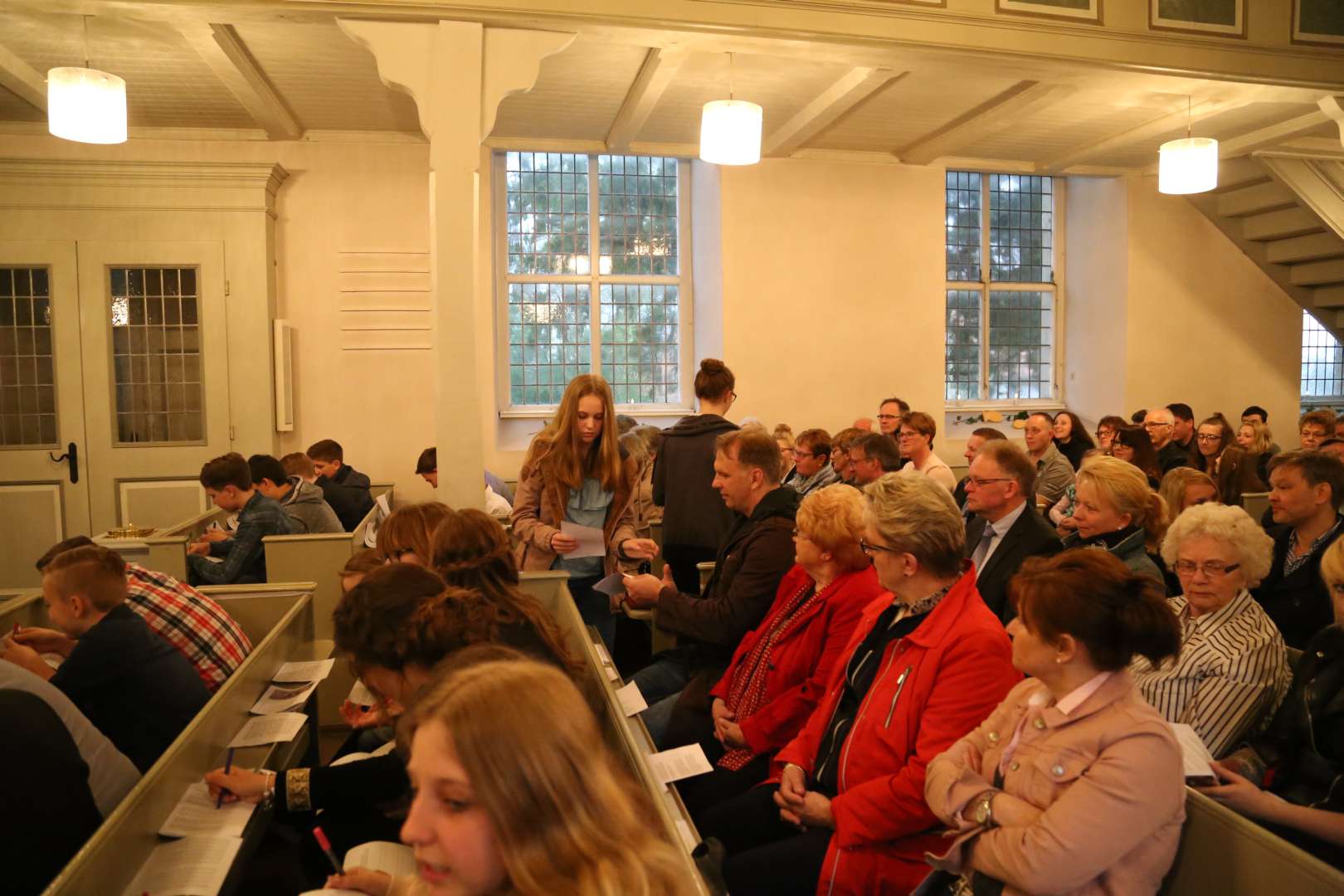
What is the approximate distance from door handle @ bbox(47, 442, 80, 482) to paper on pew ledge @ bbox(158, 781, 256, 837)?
5.72 m

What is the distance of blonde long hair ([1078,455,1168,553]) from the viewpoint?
3.07 meters

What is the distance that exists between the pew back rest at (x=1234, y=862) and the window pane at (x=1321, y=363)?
35.8ft

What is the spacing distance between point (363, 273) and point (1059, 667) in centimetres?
659

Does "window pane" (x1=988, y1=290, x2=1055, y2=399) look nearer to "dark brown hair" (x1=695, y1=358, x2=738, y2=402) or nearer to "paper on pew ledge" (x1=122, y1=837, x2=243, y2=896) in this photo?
"dark brown hair" (x1=695, y1=358, x2=738, y2=402)

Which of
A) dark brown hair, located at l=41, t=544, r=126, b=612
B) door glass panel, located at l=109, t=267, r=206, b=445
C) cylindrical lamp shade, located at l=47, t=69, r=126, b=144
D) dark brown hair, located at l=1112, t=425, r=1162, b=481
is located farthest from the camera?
door glass panel, located at l=109, t=267, r=206, b=445

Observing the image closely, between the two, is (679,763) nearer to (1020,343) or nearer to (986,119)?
(986,119)

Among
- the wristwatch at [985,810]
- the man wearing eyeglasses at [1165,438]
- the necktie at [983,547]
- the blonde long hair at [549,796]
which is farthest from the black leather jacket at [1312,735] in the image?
the man wearing eyeglasses at [1165,438]

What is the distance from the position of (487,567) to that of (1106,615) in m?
1.38

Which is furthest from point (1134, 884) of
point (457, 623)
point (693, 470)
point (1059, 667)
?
point (693, 470)

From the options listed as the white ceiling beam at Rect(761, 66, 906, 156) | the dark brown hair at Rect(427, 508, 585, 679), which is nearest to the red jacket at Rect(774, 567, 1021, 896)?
the dark brown hair at Rect(427, 508, 585, 679)

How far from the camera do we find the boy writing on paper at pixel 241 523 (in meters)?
4.60

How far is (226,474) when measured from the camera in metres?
4.71

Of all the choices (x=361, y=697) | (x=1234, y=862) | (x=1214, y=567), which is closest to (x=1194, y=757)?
(x=1234, y=862)

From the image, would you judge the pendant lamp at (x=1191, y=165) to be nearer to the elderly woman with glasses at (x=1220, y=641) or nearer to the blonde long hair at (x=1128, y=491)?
the blonde long hair at (x=1128, y=491)
